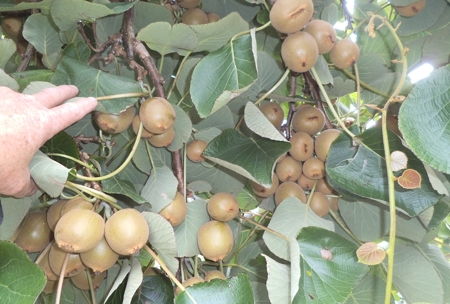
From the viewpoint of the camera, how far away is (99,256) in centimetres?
91

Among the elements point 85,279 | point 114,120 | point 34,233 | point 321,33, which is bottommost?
point 85,279

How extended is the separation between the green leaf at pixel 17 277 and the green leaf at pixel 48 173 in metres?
0.13

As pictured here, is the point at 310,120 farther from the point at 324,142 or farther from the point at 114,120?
the point at 114,120

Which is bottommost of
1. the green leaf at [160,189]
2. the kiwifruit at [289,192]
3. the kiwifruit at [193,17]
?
the kiwifruit at [289,192]

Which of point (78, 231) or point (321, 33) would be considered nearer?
point (78, 231)

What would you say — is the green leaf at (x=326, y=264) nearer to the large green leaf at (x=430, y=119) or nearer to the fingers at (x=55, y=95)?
the large green leaf at (x=430, y=119)

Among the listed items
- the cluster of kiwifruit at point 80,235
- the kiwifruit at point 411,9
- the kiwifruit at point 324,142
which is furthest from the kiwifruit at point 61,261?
the kiwifruit at point 411,9

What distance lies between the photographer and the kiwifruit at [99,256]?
0.91m

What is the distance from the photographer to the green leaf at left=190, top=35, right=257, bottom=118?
1.00 meters

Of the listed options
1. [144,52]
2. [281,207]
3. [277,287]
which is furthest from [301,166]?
[144,52]

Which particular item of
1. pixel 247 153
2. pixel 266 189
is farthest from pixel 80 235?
pixel 266 189

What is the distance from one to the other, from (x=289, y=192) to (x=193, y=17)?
577 mm

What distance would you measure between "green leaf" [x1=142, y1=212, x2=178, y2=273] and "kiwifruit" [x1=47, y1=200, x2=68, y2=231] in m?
0.20

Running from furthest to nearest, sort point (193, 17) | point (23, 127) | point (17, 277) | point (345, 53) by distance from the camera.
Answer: point (193, 17) → point (345, 53) → point (17, 277) → point (23, 127)
